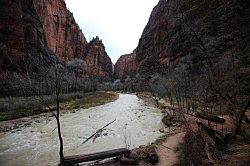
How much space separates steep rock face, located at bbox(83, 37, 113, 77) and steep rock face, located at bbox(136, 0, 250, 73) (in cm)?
5258

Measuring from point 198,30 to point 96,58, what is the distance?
134 m

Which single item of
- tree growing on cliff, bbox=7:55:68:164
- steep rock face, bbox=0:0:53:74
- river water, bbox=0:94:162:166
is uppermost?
steep rock face, bbox=0:0:53:74

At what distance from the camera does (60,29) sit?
127938 mm

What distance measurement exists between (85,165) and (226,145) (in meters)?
6.74

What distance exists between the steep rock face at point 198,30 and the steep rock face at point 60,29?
141 ft

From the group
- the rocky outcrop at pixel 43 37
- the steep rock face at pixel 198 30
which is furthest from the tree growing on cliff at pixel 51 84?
the steep rock face at pixel 198 30

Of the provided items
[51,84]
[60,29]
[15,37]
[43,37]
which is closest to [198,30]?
[51,84]

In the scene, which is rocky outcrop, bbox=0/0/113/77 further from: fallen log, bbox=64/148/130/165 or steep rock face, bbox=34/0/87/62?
fallen log, bbox=64/148/130/165

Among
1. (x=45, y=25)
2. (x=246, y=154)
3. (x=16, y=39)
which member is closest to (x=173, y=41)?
(x=16, y=39)

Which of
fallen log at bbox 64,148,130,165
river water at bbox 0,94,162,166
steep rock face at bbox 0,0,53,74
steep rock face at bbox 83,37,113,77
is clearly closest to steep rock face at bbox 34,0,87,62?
steep rock face at bbox 83,37,113,77

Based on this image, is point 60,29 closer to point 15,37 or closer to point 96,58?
point 96,58

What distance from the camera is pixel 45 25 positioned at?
11000 cm

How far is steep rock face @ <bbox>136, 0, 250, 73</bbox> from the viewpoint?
1673 inches

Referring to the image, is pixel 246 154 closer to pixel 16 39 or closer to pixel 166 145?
pixel 166 145
